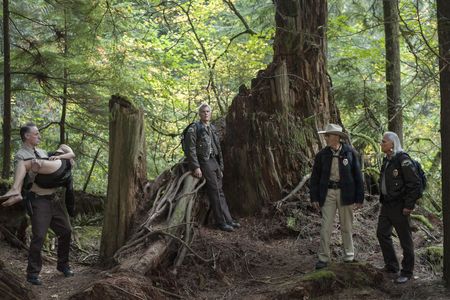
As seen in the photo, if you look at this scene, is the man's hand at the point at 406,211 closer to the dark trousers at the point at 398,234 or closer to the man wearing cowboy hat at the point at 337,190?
the dark trousers at the point at 398,234

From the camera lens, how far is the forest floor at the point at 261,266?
5.58 m

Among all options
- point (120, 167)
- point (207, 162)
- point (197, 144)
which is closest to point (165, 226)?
point (120, 167)

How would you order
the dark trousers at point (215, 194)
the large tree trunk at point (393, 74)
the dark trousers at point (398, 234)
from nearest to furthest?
the dark trousers at point (398, 234) → the dark trousers at point (215, 194) → the large tree trunk at point (393, 74)

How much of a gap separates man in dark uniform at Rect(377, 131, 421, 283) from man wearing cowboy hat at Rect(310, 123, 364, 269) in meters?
0.38

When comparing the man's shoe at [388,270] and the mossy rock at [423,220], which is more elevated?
the mossy rock at [423,220]

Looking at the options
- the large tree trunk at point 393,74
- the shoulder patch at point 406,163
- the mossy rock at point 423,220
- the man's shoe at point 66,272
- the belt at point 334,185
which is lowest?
the man's shoe at point 66,272

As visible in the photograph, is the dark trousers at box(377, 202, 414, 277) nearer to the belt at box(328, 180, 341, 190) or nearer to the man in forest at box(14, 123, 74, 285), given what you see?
the belt at box(328, 180, 341, 190)

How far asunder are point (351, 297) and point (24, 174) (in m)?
4.45

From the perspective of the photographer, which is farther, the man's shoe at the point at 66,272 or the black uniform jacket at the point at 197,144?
the black uniform jacket at the point at 197,144

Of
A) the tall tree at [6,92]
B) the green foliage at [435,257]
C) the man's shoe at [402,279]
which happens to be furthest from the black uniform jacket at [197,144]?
the tall tree at [6,92]

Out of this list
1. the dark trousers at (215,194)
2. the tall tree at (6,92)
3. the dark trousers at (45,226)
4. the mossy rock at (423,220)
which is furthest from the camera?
the tall tree at (6,92)

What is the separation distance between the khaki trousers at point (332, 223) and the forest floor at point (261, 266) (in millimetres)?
195

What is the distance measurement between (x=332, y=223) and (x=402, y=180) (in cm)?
107

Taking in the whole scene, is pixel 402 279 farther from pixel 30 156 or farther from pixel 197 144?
pixel 30 156
